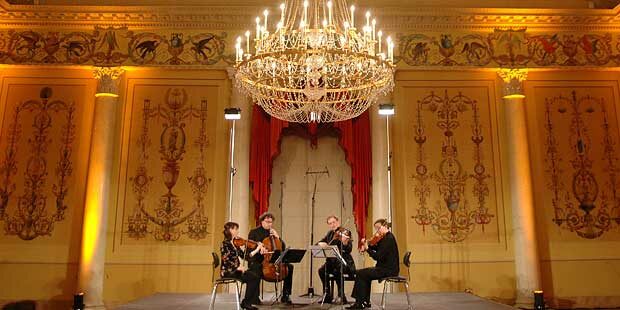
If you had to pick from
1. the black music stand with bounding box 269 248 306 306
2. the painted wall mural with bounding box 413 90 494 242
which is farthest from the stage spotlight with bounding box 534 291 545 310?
the black music stand with bounding box 269 248 306 306

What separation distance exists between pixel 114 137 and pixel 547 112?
782 centimetres

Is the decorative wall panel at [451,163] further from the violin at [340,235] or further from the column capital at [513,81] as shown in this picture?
the violin at [340,235]

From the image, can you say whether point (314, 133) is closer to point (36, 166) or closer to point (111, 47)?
point (111, 47)

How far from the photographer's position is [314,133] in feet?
30.1

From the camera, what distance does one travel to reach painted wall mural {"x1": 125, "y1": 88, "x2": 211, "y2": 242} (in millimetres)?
8648

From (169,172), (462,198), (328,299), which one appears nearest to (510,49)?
(462,198)

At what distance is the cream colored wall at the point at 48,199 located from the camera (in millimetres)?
8430

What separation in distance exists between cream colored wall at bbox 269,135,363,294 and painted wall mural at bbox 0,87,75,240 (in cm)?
371

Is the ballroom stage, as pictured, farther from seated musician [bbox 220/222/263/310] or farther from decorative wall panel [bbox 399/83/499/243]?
decorative wall panel [bbox 399/83/499/243]

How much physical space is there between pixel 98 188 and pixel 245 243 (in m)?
3.61

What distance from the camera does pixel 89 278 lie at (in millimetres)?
8164

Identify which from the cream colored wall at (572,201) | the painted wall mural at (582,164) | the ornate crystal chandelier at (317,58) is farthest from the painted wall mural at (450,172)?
the ornate crystal chandelier at (317,58)

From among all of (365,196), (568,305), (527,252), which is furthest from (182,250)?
(568,305)

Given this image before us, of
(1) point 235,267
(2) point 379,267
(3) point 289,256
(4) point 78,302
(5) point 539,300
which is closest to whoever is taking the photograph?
(1) point 235,267
